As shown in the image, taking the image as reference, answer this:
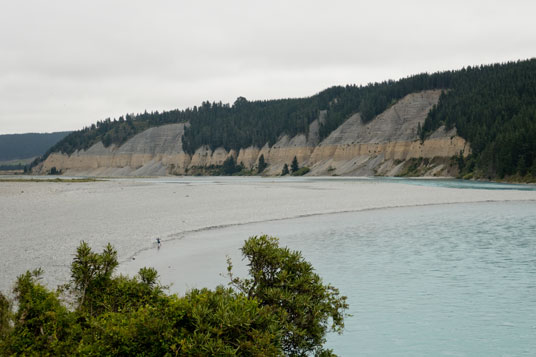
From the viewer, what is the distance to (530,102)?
11956cm

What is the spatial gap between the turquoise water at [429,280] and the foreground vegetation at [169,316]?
4132 mm

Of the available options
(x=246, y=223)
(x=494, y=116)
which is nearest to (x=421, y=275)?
(x=246, y=223)

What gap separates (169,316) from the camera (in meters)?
6.41

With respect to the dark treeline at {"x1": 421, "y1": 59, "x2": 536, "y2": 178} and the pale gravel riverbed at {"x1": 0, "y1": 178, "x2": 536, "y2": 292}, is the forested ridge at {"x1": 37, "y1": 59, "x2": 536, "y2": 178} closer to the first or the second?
the dark treeline at {"x1": 421, "y1": 59, "x2": 536, "y2": 178}

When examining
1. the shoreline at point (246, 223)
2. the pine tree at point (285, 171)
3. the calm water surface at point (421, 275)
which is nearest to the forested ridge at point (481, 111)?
the pine tree at point (285, 171)

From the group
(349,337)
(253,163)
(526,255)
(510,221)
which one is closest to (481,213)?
(510,221)

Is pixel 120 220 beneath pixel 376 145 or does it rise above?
beneath

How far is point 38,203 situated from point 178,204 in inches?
504

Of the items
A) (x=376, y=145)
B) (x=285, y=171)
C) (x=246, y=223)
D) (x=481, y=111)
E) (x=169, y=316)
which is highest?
(x=481, y=111)

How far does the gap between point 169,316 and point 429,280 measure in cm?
1383

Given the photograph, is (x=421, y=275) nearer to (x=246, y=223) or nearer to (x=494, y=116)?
→ (x=246, y=223)

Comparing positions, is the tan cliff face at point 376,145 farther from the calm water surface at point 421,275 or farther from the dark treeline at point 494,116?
the calm water surface at point 421,275

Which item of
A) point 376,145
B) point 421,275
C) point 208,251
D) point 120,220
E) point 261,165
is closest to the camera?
point 421,275

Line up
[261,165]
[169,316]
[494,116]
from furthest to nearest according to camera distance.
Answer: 1. [261,165]
2. [494,116]
3. [169,316]
